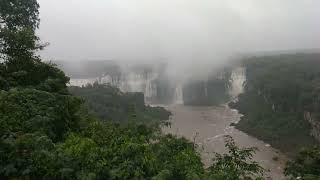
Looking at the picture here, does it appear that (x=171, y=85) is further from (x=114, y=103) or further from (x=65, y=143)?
(x=65, y=143)

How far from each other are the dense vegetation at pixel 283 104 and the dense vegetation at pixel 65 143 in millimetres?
52068

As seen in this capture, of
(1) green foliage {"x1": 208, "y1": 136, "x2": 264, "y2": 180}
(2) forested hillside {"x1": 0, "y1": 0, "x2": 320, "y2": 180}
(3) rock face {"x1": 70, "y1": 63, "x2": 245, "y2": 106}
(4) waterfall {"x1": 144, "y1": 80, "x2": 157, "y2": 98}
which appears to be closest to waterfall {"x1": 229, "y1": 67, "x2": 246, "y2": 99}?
(3) rock face {"x1": 70, "y1": 63, "x2": 245, "y2": 106}

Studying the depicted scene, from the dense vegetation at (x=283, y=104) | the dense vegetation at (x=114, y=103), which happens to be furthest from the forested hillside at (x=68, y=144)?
the dense vegetation at (x=114, y=103)

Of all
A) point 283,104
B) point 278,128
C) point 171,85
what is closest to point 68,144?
point 278,128

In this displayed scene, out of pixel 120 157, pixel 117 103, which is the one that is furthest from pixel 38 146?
pixel 117 103

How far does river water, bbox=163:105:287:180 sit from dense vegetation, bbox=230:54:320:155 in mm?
2961

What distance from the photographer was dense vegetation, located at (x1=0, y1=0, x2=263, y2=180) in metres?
13.4

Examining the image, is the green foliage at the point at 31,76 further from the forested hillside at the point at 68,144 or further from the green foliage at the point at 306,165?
the green foliage at the point at 306,165

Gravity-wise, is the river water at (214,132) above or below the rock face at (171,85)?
below

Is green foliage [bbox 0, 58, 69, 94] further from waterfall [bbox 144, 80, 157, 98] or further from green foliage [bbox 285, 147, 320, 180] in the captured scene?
waterfall [bbox 144, 80, 157, 98]

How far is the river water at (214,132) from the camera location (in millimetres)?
58656

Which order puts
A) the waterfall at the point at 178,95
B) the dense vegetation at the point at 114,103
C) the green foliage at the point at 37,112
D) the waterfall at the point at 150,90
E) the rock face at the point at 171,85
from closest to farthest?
the green foliage at the point at 37,112 < the dense vegetation at the point at 114,103 < the waterfall at the point at 178,95 < the rock face at the point at 171,85 < the waterfall at the point at 150,90

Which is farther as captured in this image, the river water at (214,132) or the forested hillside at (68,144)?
the river water at (214,132)

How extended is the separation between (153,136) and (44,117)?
388cm
